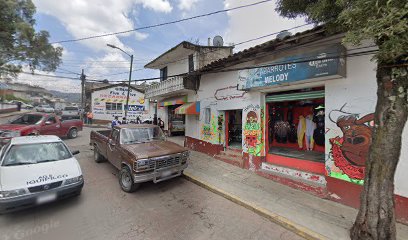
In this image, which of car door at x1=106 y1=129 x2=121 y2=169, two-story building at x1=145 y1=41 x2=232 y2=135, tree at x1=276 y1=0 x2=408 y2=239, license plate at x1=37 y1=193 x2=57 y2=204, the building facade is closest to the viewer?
tree at x1=276 y1=0 x2=408 y2=239

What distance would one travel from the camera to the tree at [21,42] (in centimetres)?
1148

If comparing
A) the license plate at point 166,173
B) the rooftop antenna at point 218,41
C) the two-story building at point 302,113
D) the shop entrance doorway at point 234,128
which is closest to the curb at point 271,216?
the license plate at point 166,173

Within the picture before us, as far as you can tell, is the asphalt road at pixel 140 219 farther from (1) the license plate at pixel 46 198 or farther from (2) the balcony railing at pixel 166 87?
(2) the balcony railing at pixel 166 87

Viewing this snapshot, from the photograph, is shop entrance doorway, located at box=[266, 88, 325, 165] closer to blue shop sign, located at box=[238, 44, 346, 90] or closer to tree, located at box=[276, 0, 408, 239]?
blue shop sign, located at box=[238, 44, 346, 90]

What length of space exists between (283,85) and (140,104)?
2585 centimetres

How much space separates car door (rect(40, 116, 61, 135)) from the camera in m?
11.4

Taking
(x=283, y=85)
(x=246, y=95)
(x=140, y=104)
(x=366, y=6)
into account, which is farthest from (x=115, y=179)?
(x=140, y=104)

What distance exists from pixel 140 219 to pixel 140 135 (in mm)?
3159

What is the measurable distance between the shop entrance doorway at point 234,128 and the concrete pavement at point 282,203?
6.57 feet

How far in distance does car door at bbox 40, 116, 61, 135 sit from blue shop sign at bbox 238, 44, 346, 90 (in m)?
11.8

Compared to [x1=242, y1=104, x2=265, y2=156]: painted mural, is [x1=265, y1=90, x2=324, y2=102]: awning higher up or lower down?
higher up

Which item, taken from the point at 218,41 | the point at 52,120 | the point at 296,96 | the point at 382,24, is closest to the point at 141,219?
the point at 382,24

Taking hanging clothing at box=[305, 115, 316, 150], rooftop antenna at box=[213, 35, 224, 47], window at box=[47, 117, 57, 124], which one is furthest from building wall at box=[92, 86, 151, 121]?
hanging clothing at box=[305, 115, 316, 150]

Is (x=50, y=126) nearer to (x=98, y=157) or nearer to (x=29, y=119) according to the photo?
(x=29, y=119)
